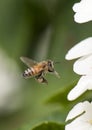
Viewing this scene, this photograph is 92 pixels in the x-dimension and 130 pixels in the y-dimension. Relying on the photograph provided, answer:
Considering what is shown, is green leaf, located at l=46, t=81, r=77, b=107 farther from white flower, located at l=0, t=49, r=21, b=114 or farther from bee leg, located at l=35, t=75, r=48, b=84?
white flower, located at l=0, t=49, r=21, b=114

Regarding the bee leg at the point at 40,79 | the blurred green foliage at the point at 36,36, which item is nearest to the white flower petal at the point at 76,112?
the bee leg at the point at 40,79

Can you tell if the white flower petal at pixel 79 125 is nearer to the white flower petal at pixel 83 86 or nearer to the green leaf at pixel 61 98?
the white flower petal at pixel 83 86

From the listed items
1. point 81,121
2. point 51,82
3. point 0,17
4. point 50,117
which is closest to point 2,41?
point 0,17

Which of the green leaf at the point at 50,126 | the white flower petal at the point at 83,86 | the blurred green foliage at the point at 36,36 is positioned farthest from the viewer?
the blurred green foliage at the point at 36,36

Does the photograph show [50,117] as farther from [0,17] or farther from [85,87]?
[0,17]

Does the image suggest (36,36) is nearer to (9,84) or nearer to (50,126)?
(9,84)

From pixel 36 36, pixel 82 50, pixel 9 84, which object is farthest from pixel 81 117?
pixel 9 84
